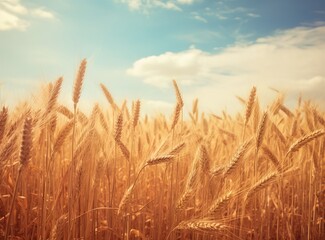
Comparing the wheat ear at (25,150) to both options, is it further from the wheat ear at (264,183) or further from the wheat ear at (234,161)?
the wheat ear at (264,183)

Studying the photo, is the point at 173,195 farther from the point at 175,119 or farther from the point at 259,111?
the point at 259,111

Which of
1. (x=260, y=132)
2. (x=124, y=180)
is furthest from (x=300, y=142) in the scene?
(x=124, y=180)

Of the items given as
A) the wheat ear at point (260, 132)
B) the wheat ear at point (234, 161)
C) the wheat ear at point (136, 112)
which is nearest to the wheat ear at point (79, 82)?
the wheat ear at point (136, 112)

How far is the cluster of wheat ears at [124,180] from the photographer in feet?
5.58

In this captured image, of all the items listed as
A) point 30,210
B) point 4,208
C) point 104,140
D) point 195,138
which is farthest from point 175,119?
point 4,208

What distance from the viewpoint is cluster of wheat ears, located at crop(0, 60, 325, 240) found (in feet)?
5.58

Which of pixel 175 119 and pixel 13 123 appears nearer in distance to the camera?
pixel 13 123

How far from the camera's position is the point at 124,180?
3.24 m

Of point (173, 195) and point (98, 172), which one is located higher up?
point (98, 172)

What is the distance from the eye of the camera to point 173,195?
2373 millimetres

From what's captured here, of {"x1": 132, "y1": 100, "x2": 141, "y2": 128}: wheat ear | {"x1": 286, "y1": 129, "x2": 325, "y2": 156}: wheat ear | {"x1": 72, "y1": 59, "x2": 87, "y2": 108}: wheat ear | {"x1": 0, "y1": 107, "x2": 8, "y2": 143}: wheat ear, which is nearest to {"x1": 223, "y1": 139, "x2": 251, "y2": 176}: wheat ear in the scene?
{"x1": 286, "y1": 129, "x2": 325, "y2": 156}: wheat ear

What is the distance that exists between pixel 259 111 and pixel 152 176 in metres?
1.29

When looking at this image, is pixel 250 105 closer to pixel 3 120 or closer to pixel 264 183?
pixel 264 183

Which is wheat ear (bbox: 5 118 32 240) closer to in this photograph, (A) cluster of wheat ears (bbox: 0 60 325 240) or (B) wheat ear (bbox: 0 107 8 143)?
(A) cluster of wheat ears (bbox: 0 60 325 240)
